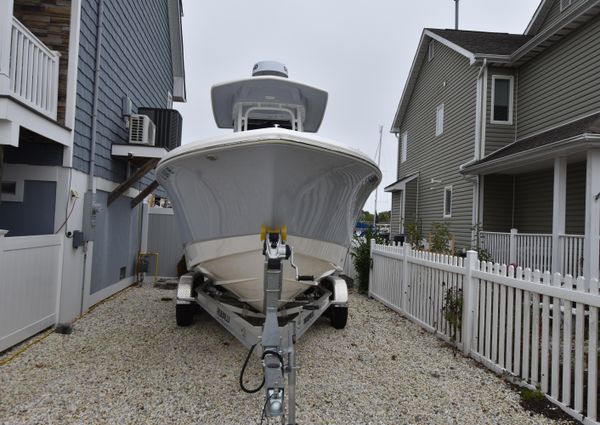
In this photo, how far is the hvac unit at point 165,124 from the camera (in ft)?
27.4

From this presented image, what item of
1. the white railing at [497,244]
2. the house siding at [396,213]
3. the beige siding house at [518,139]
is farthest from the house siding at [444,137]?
the house siding at [396,213]

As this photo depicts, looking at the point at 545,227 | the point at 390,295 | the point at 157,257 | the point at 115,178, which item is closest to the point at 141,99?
the point at 115,178

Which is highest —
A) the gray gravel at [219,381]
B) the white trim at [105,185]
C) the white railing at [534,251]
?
the white trim at [105,185]

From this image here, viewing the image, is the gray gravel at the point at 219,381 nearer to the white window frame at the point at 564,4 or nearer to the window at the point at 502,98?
the window at the point at 502,98

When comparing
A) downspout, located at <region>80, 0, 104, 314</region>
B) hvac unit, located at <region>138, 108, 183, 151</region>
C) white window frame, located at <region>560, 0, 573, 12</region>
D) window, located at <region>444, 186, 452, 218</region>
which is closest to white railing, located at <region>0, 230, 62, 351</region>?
downspout, located at <region>80, 0, 104, 314</region>

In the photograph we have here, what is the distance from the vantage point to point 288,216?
12.1ft

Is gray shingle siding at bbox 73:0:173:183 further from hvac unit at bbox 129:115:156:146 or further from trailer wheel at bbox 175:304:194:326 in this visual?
trailer wheel at bbox 175:304:194:326

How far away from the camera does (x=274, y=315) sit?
314 centimetres

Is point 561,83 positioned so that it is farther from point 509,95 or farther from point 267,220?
point 267,220

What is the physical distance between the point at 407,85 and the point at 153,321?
14.8 meters

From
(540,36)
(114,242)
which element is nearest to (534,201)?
(540,36)

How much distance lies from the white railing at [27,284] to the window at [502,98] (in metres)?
11.0

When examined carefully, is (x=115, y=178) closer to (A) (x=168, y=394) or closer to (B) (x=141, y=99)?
(B) (x=141, y=99)

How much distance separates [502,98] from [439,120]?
9.82ft
